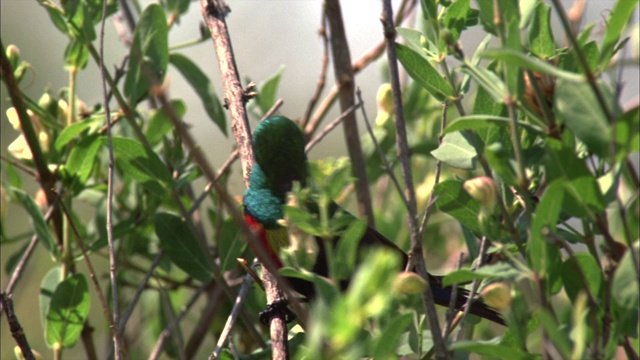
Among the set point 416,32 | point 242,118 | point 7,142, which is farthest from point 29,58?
point 416,32

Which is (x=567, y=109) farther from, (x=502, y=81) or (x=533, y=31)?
(x=533, y=31)

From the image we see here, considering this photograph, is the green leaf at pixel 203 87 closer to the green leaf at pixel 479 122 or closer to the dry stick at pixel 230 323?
the dry stick at pixel 230 323

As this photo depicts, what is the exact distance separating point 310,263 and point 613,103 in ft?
1.85

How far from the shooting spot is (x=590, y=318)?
4.78 feet

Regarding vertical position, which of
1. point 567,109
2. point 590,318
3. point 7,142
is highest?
point 567,109

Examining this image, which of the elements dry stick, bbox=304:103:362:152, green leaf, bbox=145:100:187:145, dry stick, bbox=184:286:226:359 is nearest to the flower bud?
dry stick, bbox=304:103:362:152

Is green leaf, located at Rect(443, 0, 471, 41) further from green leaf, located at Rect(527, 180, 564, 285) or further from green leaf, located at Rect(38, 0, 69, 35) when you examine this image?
green leaf, located at Rect(38, 0, 69, 35)

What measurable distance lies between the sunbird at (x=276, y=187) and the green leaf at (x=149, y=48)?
1.19ft

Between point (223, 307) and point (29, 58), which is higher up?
point (29, 58)

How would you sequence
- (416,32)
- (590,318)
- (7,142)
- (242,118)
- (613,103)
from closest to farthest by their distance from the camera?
(613,103) < (590,318) < (416,32) < (242,118) < (7,142)

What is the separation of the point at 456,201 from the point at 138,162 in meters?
1.18

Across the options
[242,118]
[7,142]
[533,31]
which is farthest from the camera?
[7,142]

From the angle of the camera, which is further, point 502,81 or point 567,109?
point 502,81

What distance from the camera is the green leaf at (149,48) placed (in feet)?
8.87
